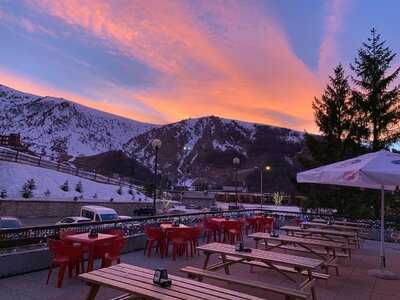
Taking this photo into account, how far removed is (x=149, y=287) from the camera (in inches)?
150

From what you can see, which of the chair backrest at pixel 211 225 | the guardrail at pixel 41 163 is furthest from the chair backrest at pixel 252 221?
the guardrail at pixel 41 163

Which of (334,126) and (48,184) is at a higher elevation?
(334,126)

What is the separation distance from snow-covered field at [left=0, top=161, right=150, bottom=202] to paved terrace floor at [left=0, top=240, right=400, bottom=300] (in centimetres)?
2056

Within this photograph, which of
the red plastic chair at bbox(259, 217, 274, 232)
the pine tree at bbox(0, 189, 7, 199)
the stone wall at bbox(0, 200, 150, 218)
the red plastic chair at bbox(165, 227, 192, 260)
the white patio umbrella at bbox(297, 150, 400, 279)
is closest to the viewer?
Result: the white patio umbrella at bbox(297, 150, 400, 279)

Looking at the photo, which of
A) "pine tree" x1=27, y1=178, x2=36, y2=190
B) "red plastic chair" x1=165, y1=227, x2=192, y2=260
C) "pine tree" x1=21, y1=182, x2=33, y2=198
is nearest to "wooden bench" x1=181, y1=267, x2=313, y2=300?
"red plastic chair" x1=165, y1=227, x2=192, y2=260

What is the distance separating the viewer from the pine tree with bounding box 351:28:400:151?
25750 millimetres

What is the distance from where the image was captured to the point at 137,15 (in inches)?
655

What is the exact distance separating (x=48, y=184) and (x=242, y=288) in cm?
2639

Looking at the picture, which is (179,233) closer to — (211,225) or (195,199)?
(211,225)

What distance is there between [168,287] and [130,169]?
10196 cm

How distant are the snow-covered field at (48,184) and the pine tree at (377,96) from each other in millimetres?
21078

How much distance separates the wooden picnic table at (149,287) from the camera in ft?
11.8

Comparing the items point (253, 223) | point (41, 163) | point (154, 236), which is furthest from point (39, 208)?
point (154, 236)

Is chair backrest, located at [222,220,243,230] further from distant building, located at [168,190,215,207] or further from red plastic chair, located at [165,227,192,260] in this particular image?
distant building, located at [168,190,215,207]
